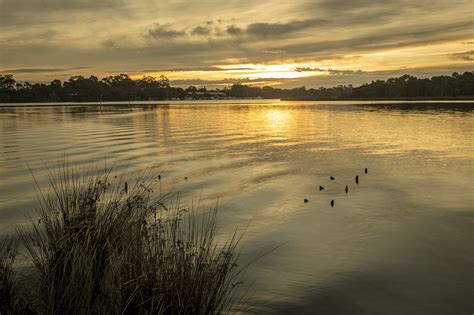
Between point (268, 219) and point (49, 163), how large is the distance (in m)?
18.0

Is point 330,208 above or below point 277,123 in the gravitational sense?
below

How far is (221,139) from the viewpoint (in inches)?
1764

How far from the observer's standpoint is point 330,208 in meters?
17.7

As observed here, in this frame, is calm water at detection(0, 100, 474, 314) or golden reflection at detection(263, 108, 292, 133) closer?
calm water at detection(0, 100, 474, 314)

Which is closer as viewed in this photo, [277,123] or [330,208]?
[330,208]

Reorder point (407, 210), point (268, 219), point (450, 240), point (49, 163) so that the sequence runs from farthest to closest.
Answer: point (49, 163) → point (407, 210) → point (268, 219) → point (450, 240)

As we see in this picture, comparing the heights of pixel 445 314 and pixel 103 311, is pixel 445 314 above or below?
below

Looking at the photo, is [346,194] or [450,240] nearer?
[450,240]

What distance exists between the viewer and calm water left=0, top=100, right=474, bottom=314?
406 inches

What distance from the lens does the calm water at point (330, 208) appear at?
10.3 meters

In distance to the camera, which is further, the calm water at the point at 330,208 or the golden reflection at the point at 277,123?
the golden reflection at the point at 277,123

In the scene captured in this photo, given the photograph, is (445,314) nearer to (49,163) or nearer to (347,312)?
(347,312)

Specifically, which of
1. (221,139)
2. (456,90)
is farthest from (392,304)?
(456,90)

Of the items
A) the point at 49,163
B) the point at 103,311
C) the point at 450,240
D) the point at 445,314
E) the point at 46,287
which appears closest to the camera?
the point at 103,311
